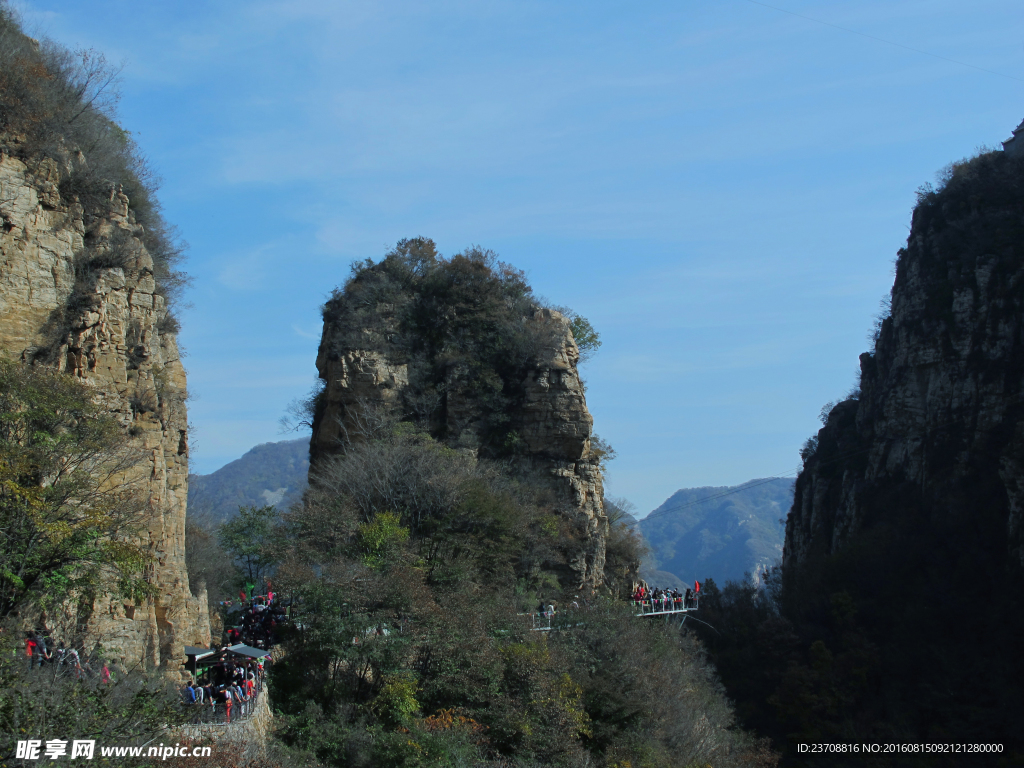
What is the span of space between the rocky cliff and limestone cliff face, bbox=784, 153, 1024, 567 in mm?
23775

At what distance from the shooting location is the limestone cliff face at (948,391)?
49.5 metres

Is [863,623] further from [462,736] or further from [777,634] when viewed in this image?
[462,736]

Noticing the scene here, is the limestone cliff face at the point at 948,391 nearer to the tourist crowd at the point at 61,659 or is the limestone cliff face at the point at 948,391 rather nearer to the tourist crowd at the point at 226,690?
the tourist crowd at the point at 226,690

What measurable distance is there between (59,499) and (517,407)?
23.8 meters

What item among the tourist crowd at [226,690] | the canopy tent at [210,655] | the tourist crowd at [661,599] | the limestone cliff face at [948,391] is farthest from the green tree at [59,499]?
the limestone cliff face at [948,391]

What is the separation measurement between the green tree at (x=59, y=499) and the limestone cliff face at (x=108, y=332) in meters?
1.13

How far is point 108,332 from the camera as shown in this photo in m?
19.0

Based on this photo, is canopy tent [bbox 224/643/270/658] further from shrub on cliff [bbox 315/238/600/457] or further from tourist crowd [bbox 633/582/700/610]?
tourist crowd [bbox 633/582/700/610]

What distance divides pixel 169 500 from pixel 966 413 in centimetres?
4933

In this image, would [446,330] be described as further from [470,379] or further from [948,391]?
[948,391]

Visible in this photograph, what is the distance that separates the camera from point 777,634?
44.5 metres

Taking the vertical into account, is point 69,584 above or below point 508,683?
above

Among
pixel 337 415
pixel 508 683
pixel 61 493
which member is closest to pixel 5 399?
pixel 61 493

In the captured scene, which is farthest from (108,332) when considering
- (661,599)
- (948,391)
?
(948,391)
